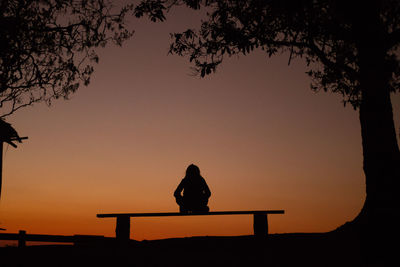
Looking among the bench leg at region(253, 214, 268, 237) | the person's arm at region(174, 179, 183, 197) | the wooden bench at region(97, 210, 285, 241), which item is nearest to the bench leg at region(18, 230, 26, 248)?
the wooden bench at region(97, 210, 285, 241)

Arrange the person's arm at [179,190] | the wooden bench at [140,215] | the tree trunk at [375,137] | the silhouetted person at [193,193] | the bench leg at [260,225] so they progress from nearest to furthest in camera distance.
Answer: the tree trunk at [375,137] → the silhouetted person at [193,193] → the person's arm at [179,190] → the wooden bench at [140,215] → the bench leg at [260,225]

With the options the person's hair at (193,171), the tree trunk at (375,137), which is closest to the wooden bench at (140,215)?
the person's hair at (193,171)

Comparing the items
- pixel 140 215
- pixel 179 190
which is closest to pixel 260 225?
pixel 179 190

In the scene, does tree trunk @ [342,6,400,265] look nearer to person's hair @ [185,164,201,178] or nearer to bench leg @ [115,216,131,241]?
person's hair @ [185,164,201,178]

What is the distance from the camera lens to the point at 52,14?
52.4 feet

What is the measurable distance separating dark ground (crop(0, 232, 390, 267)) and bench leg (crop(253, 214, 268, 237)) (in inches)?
12.9

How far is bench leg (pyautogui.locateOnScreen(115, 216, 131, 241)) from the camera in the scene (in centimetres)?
1218

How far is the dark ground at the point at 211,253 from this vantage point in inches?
345

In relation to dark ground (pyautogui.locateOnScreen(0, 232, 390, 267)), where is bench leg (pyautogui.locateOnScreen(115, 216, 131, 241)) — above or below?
above

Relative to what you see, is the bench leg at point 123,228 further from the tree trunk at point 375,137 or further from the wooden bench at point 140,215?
the tree trunk at point 375,137

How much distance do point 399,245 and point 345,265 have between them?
1611mm

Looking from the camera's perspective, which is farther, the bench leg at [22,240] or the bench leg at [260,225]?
the bench leg at [260,225]

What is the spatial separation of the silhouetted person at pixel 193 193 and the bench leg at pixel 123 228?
1.75 meters

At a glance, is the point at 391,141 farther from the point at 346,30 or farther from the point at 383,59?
the point at 346,30
